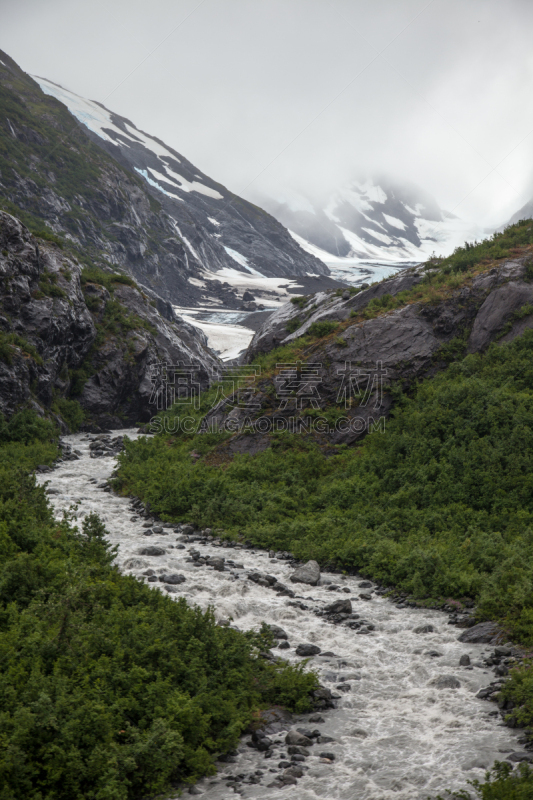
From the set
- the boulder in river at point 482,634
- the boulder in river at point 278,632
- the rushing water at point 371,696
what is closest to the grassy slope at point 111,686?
the rushing water at point 371,696

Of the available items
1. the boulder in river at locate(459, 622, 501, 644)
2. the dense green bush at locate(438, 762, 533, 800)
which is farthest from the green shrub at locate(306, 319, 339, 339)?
the dense green bush at locate(438, 762, 533, 800)

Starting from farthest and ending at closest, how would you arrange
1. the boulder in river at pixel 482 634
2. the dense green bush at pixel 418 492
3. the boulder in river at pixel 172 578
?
the boulder in river at pixel 172 578 < the dense green bush at pixel 418 492 < the boulder in river at pixel 482 634

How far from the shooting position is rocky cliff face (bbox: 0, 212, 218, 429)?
30.6 m

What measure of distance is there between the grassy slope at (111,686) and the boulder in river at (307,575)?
3805 millimetres

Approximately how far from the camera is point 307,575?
526 inches

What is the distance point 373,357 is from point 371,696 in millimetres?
17357

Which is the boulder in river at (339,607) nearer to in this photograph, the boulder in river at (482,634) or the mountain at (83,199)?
the boulder in river at (482,634)

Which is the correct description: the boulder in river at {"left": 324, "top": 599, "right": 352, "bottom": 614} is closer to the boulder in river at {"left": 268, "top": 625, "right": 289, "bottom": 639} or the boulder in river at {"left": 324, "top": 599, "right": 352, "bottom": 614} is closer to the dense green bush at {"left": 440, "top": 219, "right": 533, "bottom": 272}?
the boulder in river at {"left": 268, "top": 625, "right": 289, "bottom": 639}

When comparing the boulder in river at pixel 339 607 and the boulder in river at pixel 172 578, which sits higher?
the boulder in river at pixel 339 607

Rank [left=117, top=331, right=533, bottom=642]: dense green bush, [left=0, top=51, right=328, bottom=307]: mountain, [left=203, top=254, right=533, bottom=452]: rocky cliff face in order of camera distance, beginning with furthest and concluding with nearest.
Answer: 1. [left=0, top=51, right=328, bottom=307]: mountain
2. [left=203, top=254, right=533, bottom=452]: rocky cliff face
3. [left=117, top=331, right=533, bottom=642]: dense green bush

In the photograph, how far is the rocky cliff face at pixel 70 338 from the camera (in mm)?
30562

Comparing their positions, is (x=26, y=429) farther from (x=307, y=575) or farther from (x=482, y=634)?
(x=482, y=634)

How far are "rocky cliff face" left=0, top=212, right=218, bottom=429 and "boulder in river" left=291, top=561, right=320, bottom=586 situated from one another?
19.4 metres

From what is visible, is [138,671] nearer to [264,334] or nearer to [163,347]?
[264,334]
